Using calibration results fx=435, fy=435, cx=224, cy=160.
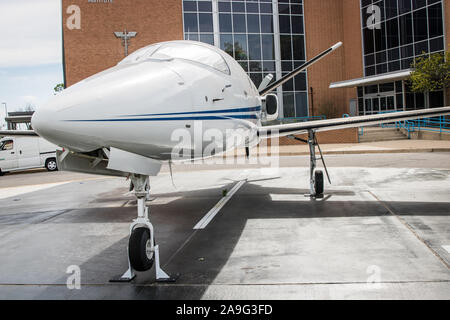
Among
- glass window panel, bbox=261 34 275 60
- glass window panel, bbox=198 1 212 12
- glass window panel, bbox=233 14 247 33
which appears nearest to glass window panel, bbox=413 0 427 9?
glass window panel, bbox=261 34 275 60

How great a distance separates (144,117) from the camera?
436 cm

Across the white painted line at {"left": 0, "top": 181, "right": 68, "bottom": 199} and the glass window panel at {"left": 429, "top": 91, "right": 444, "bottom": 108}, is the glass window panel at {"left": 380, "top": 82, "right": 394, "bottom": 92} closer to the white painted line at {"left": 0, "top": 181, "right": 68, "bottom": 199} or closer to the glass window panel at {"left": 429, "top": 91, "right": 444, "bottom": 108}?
the glass window panel at {"left": 429, "top": 91, "right": 444, "bottom": 108}

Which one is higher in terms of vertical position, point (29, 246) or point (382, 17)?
point (382, 17)

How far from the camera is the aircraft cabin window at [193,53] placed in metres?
5.72

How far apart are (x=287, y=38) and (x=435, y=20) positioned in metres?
12.8

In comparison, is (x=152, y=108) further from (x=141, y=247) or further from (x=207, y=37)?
(x=207, y=37)

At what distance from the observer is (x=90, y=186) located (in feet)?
45.2

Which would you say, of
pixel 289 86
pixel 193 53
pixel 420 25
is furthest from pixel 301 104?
pixel 193 53

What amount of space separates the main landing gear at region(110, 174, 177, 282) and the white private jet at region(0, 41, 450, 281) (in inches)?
0.4

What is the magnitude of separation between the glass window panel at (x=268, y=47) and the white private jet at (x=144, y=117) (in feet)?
107

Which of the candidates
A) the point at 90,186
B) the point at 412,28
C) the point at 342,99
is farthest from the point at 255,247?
the point at 342,99
